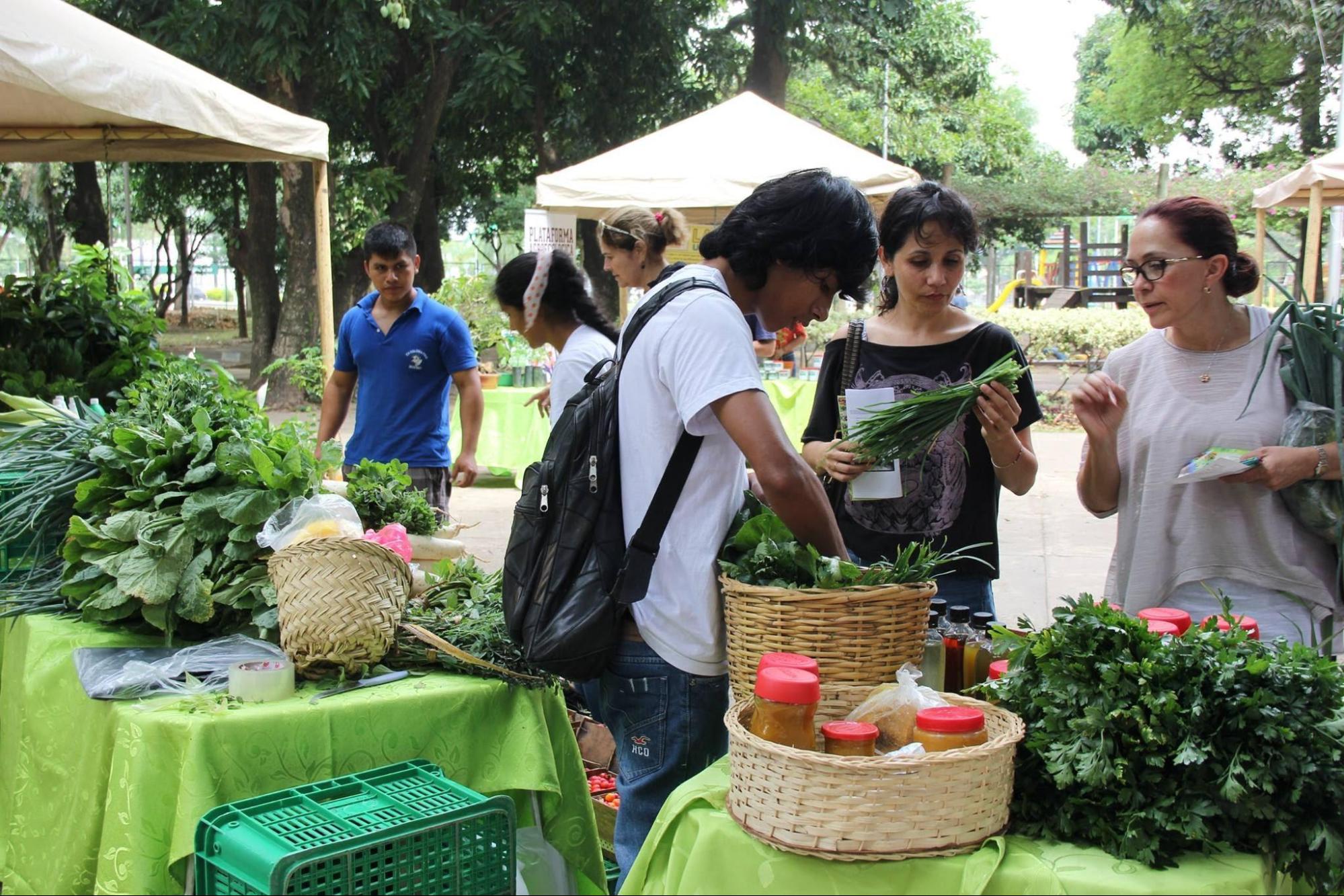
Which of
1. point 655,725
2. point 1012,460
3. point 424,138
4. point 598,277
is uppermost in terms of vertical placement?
point 424,138

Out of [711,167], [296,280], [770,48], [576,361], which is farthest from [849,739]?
[770,48]

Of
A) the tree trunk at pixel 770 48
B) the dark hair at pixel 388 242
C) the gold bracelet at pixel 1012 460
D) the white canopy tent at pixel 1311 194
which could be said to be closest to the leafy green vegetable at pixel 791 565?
the gold bracelet at pixel 1012 460

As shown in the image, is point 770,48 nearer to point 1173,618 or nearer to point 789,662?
point 1173,618

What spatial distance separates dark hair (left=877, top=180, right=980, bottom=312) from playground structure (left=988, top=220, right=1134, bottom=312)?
1864 centimetres

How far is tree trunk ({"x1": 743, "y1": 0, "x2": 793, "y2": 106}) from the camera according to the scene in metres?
14.5

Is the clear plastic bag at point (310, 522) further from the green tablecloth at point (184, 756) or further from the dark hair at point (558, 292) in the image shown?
the dark hair at point (558, 292)

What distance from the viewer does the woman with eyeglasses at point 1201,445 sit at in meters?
2.40

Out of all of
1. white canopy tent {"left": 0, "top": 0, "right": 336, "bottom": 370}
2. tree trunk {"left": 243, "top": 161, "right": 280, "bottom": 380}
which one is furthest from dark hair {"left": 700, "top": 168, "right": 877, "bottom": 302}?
tree trunk {"left": 243, "top": 161, "right": 280, "bottom": 380}

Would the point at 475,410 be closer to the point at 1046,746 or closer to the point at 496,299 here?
the point at 496,299

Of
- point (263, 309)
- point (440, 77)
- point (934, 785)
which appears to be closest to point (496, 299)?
point (934, 785)

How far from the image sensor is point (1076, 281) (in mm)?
26516

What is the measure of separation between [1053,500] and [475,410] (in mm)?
6211

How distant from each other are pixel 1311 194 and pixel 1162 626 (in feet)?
27.6

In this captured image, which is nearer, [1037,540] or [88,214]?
[1037,540]
